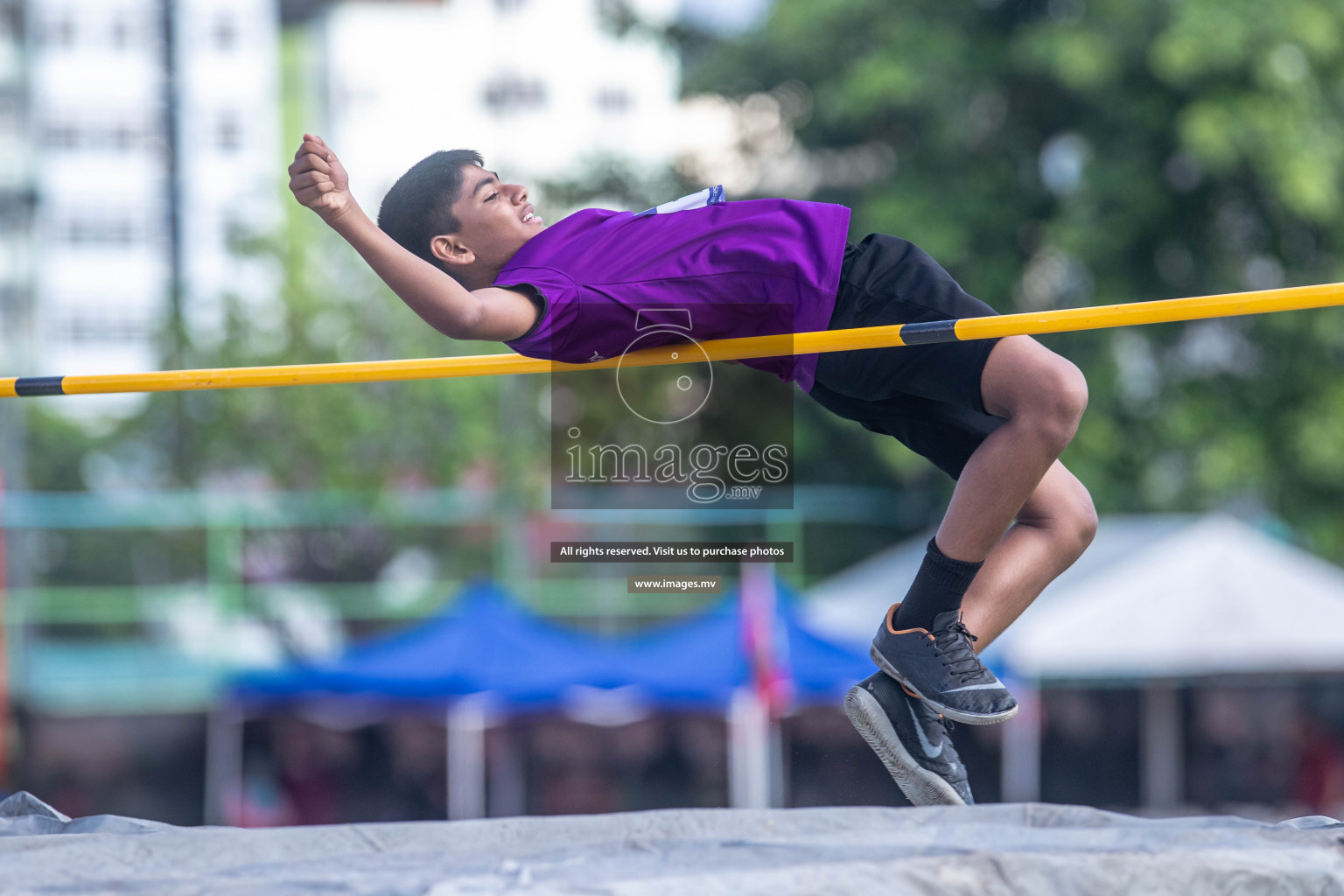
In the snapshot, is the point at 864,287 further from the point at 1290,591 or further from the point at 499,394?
the point at 499,394

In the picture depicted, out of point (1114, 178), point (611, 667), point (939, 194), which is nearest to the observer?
point (611, 667)

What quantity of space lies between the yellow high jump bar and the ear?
0.23 m

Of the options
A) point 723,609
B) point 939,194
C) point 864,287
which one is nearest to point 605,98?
point 939,194

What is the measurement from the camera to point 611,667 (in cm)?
955

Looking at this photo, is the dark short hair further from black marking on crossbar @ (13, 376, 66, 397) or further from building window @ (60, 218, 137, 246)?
building window @ (60, 218, 137, 246)

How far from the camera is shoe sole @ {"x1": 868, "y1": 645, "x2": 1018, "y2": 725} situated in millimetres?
2873

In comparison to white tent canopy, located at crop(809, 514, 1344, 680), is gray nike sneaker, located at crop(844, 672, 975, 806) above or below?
above

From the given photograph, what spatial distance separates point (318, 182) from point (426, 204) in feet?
1.34

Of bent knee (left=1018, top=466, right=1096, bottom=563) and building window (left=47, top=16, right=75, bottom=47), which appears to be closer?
bent knee (left=1018, top=466, right=1096, bottom=563)

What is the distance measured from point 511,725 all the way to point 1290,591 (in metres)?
6.04

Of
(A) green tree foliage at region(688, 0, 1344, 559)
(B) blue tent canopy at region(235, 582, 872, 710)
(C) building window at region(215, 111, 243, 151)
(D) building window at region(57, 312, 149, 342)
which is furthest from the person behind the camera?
(C) building window at region(215, 111, 243, 151)

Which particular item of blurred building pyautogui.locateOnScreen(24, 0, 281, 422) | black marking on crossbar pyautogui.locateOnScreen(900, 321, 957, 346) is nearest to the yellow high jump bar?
black marking on crossbar pyautogui.locateOnScreen(900, 321, 957, 346)

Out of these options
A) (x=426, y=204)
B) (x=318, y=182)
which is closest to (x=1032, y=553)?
(x=426, y=204)

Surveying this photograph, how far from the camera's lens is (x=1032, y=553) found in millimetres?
3072
